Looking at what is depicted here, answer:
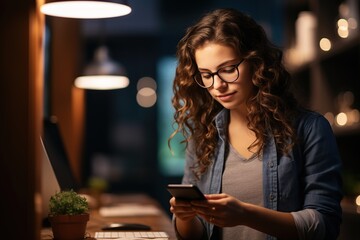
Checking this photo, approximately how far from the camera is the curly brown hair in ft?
7.25

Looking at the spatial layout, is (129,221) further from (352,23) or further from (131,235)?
(352,23)

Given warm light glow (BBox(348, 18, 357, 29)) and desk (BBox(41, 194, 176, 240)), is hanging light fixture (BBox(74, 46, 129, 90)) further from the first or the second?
warm light glow (BBox(348, 18, 357, 29))

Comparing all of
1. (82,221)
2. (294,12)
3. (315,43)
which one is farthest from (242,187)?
(294,12)

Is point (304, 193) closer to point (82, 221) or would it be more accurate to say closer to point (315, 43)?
point (82, 221)

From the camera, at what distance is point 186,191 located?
183cm

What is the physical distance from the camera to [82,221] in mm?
2121

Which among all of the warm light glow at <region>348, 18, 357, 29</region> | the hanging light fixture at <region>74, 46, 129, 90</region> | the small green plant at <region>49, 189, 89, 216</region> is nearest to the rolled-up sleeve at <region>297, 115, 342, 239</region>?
the small green plant at <region>49, 189, 89, 216</region>

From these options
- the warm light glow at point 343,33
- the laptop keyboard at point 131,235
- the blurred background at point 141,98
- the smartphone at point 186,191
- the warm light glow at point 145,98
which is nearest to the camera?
the smartphone at point 186,191

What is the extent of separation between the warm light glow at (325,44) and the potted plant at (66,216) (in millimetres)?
2630

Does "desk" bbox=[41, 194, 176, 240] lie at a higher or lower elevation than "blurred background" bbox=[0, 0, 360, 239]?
lower

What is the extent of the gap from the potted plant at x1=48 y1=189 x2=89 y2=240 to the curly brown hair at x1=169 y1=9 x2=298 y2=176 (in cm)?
50

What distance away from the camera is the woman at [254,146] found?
207cm

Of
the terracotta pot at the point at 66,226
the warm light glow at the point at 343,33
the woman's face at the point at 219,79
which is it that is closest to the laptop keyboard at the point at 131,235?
the terracotta pot at the point at 66,226

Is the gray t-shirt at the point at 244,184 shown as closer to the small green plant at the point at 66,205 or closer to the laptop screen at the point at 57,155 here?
the small green plant at the point at 66,205
